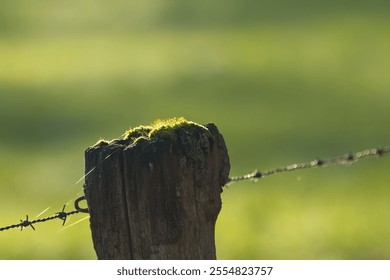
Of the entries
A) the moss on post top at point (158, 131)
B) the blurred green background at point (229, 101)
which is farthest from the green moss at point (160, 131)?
the blurred green background at point (229, 101)

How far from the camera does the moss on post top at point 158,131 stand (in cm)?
462

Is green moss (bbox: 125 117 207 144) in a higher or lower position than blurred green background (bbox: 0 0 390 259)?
lower

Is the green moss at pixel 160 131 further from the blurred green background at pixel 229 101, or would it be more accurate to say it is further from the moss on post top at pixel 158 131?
the blurred green background at pixel 229 101

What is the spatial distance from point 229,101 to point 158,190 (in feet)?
71.1

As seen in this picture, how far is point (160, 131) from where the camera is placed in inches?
183

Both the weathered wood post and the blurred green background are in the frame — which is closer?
the weathered wood post

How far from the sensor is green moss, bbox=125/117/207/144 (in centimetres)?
462

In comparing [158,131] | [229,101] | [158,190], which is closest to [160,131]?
[158,131]

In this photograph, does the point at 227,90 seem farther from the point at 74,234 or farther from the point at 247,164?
the point at 74,234

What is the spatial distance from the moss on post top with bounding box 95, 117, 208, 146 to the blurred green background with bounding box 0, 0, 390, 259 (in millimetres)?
11683

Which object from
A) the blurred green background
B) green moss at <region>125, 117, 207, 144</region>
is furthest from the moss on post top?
the blurred green background

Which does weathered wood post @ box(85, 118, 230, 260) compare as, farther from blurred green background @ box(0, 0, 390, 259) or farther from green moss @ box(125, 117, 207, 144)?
blurred green background @ box(0, 0, 390, 259)

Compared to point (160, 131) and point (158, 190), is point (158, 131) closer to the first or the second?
point (160, 131)

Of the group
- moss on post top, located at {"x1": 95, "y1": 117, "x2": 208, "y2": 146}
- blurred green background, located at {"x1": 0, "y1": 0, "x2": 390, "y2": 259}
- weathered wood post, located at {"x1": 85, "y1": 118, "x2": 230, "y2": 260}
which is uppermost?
blurred green background, located at {"x1": 0, "y1": 0, "x2": 390, "y2": 259}
